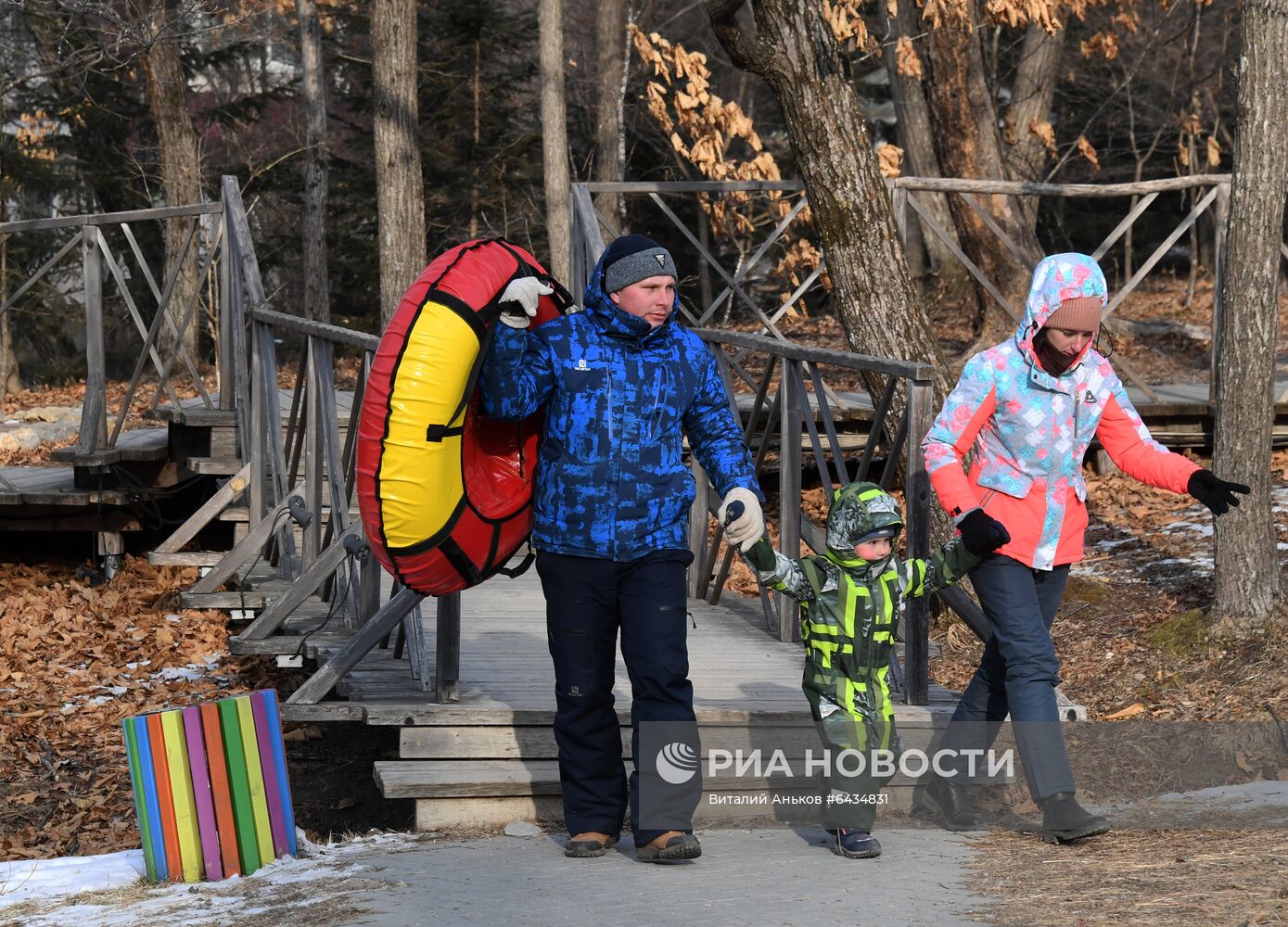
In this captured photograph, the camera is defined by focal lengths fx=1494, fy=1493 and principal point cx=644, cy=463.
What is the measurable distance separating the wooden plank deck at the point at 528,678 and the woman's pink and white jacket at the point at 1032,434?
0.98m

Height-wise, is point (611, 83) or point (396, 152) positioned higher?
point (611, 83)

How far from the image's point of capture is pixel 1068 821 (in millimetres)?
4441

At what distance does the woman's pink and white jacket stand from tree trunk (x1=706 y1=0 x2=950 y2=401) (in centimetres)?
A: 294

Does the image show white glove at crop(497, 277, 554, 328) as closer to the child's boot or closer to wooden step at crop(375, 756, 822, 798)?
wooden step at crop(375, 756, 822, 798)

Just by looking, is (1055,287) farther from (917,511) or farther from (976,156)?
(976,156)

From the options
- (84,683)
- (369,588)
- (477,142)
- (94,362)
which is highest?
(477,142)

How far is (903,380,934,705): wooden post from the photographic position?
16.7 ft

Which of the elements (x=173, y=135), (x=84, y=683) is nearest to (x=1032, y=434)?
(x=84, y=683)

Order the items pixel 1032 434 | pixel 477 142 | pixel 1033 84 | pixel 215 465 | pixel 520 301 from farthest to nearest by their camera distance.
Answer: pixel 477 142 < pixel 1033 84 < pixel 215 465 < pixel 1032 434 < pixel 520 301

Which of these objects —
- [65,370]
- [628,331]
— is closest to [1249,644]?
[628,331]

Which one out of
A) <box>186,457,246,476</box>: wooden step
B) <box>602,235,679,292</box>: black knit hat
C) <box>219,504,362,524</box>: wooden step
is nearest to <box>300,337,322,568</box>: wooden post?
<box>219,504,362,524</box>: wooden step

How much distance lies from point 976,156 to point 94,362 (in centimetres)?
841

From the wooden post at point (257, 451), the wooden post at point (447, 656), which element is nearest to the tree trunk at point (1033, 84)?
the wooden post at point (257, 451)

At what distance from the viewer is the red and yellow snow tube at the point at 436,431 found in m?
4.22
